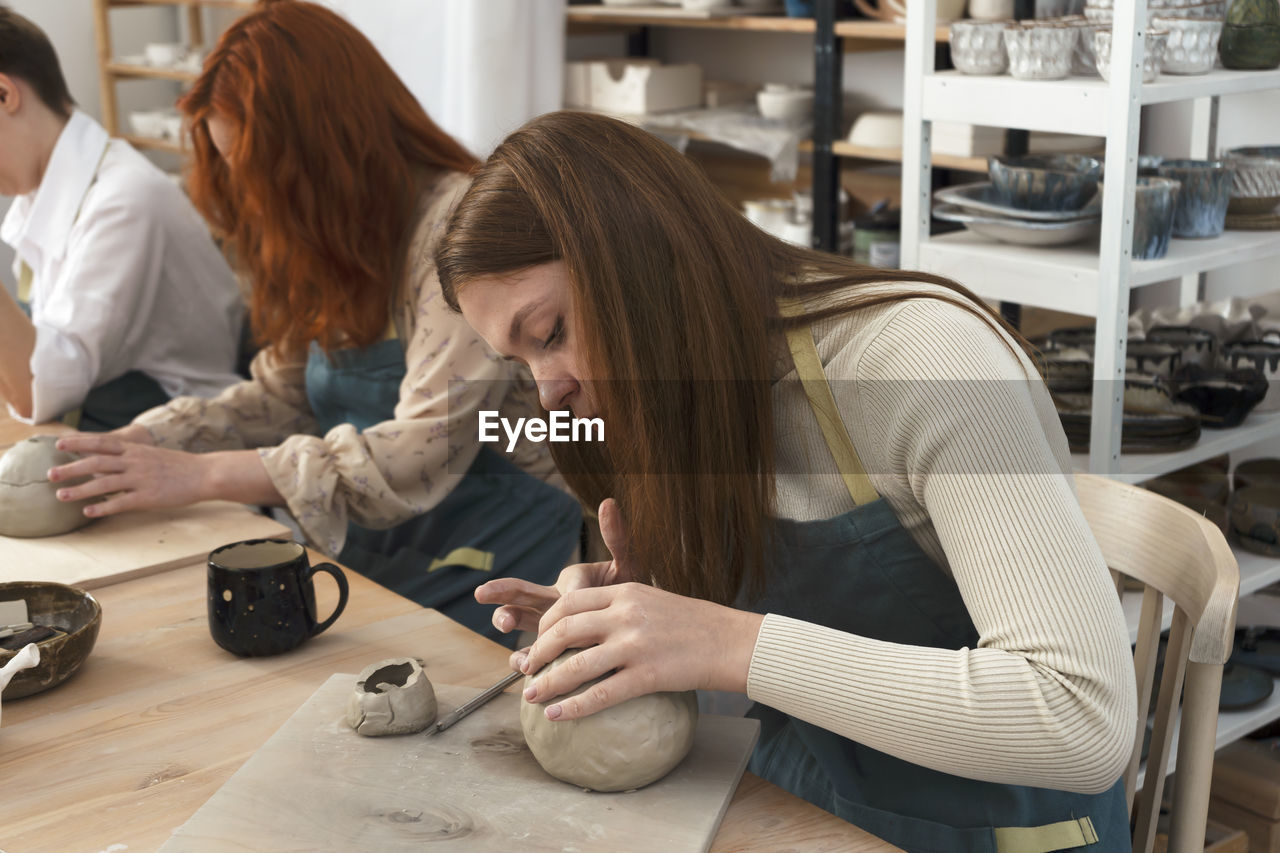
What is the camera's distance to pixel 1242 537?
1792mm

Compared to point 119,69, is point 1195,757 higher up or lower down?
lower down

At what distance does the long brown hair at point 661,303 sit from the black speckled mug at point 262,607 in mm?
296

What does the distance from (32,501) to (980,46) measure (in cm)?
132

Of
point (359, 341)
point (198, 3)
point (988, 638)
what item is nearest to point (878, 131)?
point (359, 341)

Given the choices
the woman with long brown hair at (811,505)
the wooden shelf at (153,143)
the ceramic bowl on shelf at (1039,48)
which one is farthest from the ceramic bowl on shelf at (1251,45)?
the wooden shelf at (153,143)

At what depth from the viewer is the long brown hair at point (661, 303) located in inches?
35.8

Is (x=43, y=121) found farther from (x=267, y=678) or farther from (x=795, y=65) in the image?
(x=795, y=65)

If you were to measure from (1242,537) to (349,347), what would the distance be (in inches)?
51.6

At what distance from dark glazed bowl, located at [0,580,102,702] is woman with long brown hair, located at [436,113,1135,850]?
1.15 feet

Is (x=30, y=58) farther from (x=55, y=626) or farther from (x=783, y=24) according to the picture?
(x=783, y=24)

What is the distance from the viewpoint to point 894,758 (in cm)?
96

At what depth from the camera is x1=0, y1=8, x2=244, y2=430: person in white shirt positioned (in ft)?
5.95

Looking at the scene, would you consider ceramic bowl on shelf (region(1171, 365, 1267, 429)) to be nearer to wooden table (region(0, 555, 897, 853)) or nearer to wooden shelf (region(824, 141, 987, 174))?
wooden shelf (region(824, 141, 987, 174))

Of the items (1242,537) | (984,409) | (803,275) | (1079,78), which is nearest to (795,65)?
(1079,78)
